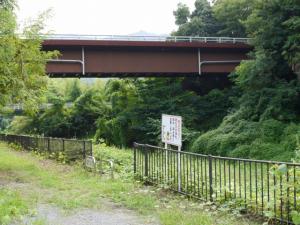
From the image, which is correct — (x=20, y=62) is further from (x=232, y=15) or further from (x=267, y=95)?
(x=232, y=15)

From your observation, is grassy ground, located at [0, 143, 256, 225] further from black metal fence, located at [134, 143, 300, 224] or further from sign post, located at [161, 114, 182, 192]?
sign post, located at [161, 114, 182, 192]

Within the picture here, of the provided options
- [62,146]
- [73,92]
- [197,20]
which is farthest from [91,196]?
[73,92]

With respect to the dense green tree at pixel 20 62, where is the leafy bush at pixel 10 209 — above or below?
Result: below

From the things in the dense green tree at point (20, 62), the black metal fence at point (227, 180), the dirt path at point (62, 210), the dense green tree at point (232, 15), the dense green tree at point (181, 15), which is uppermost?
the dense green tree at point (181, 15)

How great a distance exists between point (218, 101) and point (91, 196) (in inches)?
1123

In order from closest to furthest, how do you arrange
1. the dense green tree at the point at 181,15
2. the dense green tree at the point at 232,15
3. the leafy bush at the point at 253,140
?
the leafy bush at the point at 253,140
the dense green tree at the point at 232,15
the dense green tree at the point at 181,15

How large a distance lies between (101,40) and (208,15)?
1891 cm

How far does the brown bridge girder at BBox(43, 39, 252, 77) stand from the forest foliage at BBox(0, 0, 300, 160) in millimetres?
2204

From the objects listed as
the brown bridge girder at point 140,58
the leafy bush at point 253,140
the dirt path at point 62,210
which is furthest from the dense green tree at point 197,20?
the dirt path at point 62,210

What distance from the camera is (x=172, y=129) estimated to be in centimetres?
1018

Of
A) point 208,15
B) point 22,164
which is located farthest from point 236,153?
point 208,15

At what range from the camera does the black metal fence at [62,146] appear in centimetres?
1630

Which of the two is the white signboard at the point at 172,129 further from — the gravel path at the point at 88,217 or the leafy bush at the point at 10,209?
the leafy bush at the point at 10,209

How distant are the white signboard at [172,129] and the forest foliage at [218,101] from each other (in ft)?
24.3
